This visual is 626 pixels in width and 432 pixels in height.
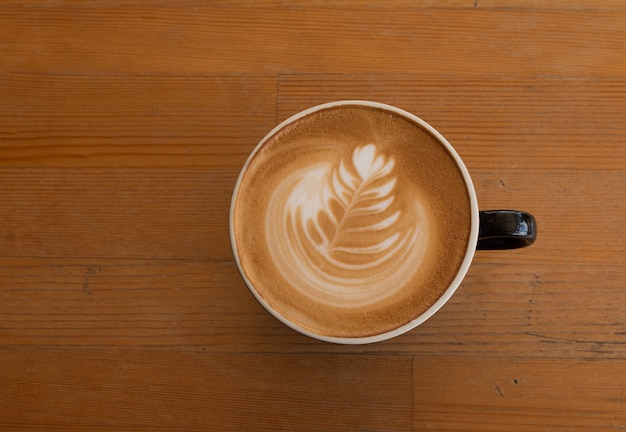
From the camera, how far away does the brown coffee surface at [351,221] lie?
1.86 ft

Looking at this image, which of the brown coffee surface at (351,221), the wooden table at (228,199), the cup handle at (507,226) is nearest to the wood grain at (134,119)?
the wooden table at (228,199)

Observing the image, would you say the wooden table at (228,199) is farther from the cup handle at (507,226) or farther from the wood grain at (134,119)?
the cup handle at (507,226)

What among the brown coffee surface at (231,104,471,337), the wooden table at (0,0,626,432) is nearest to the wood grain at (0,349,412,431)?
the wooden table at (0,0,626,432)

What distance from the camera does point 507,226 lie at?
0.56 meters

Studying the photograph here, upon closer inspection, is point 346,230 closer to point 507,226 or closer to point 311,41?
point 507,226

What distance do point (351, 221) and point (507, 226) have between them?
0.50 ft

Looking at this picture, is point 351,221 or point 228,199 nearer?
point 351,221

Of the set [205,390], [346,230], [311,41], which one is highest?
[311,41]

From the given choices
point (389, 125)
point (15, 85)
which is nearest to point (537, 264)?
point (389, 125)

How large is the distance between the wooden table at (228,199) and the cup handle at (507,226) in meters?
0.12

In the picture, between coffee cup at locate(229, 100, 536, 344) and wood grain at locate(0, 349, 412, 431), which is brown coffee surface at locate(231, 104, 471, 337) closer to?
coffee cup at locate(229, 100, 536, 344)

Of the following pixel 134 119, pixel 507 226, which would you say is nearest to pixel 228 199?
pixel 134 119

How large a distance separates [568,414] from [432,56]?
46cm

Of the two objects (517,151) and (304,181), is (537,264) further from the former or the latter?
(304,181)
